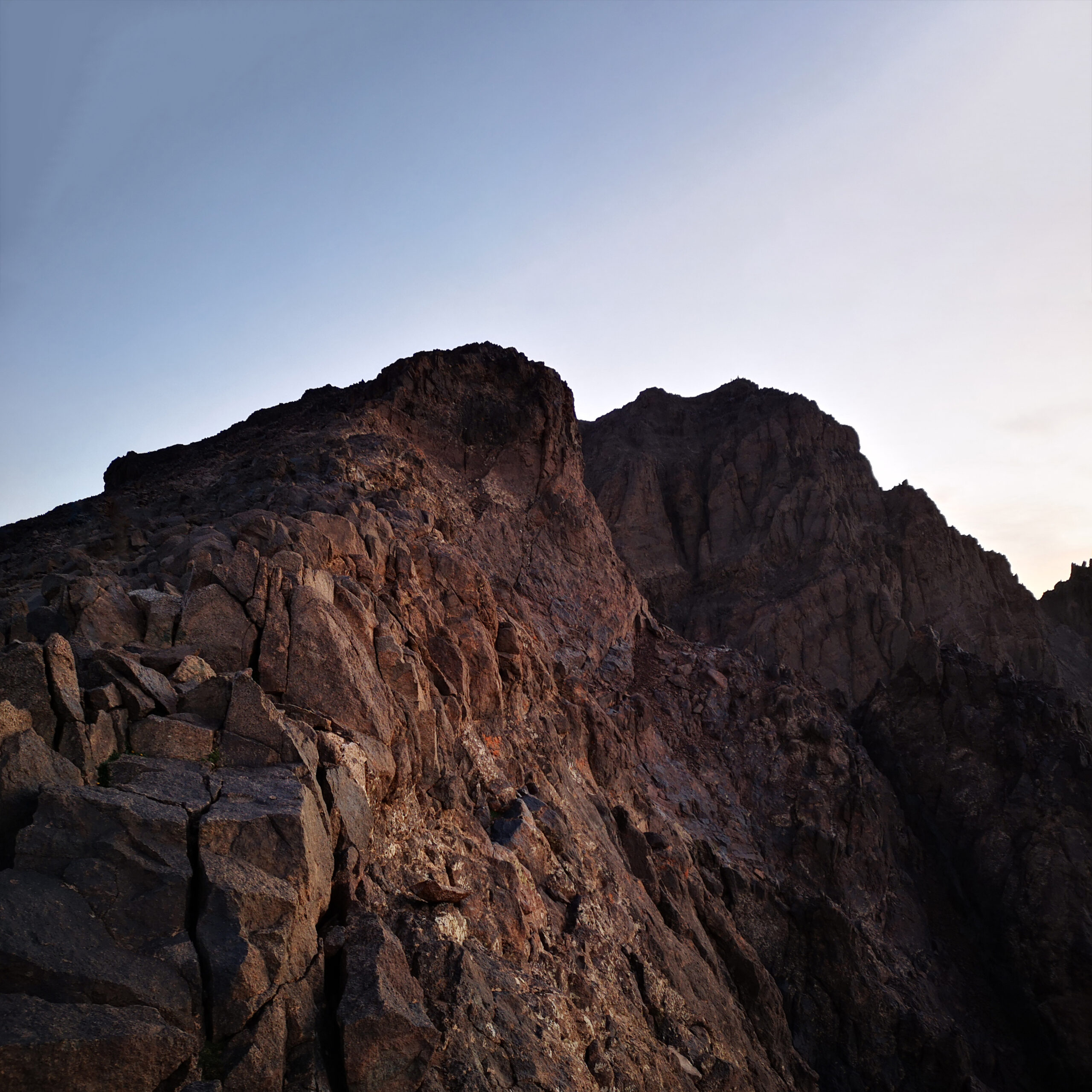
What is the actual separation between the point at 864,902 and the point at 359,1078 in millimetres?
24505

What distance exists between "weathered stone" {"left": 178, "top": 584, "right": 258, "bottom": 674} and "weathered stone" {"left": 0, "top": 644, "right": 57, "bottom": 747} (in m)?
3.43

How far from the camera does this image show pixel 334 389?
4191 centimetres

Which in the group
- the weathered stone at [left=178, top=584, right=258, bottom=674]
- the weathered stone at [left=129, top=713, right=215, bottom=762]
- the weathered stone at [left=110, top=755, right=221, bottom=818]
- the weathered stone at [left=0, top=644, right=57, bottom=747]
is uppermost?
the weathered stone at [left=178, top=584, right=258, bottom=674]

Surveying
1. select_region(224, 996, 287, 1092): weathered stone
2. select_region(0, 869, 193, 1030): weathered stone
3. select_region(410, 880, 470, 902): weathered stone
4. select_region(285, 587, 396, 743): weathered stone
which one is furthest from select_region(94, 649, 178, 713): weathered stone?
select_region(224, 996, 287, 1092): weathered stone

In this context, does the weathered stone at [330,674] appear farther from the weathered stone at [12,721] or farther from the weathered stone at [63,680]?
the weathered stone at [12,721]

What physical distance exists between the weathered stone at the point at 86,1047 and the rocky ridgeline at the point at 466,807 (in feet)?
0.09

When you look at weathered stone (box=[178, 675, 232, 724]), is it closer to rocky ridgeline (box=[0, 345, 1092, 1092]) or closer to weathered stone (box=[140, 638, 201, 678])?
rocky ridgeline (box=[0, 345, 1092, 1092])

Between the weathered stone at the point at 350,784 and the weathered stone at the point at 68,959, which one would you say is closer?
the weathered stone at the point at 68,959

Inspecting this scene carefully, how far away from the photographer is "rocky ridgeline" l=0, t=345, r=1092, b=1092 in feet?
30.0

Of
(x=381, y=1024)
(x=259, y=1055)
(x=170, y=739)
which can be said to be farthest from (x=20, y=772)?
(x=381, y=1024)

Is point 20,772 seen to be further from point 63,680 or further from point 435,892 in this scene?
point 435,892

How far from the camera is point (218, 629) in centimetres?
1437

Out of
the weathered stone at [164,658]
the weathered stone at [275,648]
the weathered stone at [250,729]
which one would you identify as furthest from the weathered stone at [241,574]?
the weathered stone at [250,729]

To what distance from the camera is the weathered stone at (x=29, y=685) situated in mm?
10242
